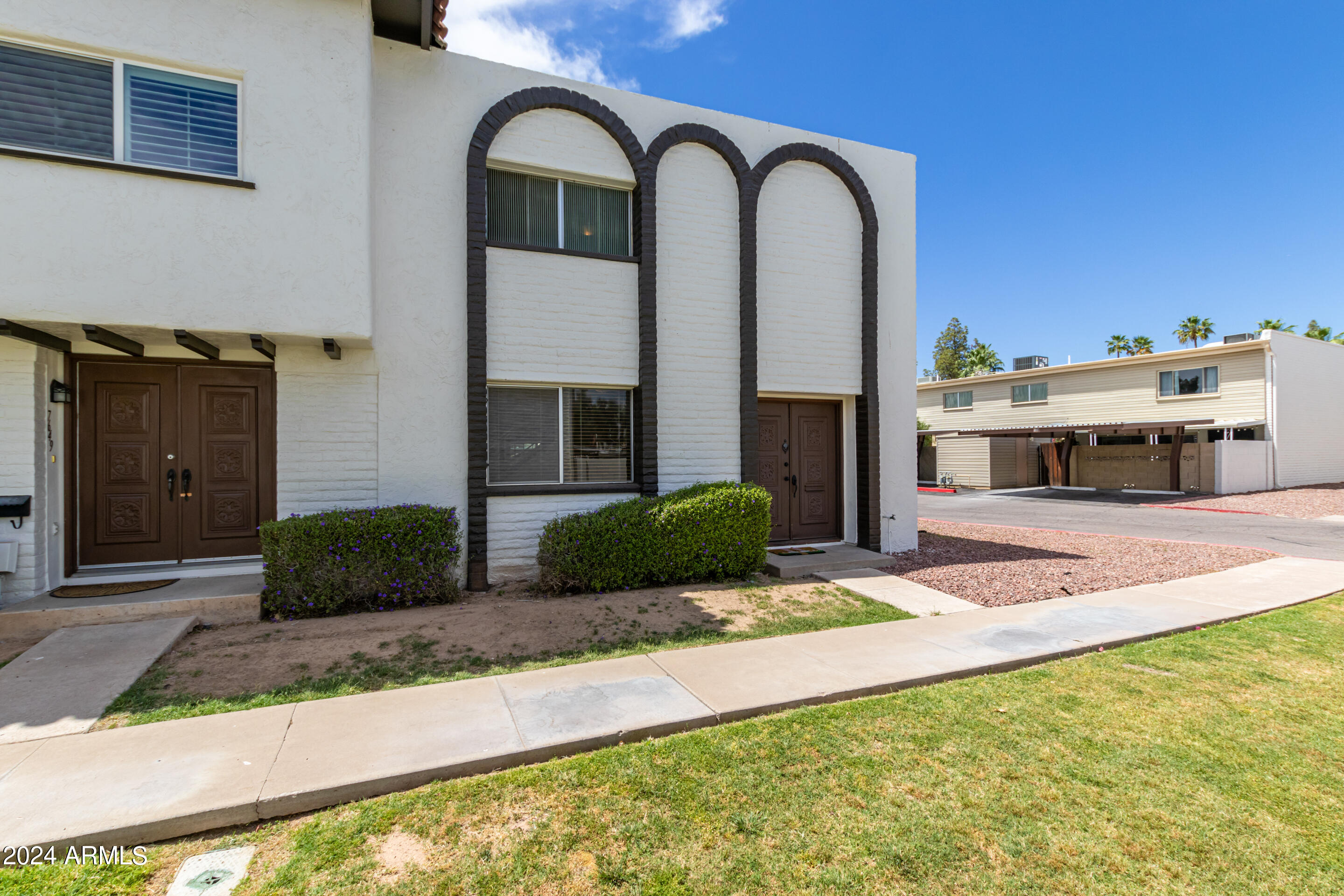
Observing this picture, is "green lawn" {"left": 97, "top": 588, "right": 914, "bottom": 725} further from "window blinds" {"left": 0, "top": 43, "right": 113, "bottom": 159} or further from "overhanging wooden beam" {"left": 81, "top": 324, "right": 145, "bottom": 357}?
"window blinds" {"left": 0, "top": 43, "right": 113, "bottom": 159}

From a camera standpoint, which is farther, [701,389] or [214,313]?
[701,389]

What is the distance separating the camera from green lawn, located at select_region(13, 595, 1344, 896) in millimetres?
2680

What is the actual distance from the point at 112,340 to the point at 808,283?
30.3ft

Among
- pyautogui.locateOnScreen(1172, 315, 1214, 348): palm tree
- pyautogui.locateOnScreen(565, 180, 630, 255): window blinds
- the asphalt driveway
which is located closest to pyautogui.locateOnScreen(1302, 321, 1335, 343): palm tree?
pyautogui.locateOnScreen(1172, 315, 1214, 348): palm tree

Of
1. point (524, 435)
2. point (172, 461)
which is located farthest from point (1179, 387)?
point (172, 461)

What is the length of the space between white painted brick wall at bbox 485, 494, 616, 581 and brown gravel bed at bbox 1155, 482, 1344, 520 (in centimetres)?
2072

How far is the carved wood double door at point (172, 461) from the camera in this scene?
23.4 ft

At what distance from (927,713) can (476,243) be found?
24.3 feet

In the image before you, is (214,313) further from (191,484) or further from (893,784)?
(893,784)

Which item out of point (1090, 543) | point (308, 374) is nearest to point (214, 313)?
point (308, 374)

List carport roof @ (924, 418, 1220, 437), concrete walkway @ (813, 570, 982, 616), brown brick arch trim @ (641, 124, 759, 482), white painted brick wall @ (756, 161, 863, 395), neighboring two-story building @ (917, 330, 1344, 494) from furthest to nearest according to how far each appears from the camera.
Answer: carport roof @ (924, 418, 1220, 437)
neighboring two-story building @ (917, 330, 1344, 494)
white painted brick wall @ (756, 161, 863, 395)
brown brick arch trim @ (641, 124, 759, 482)
concrete walkway @ (813, 570, 982, 616)

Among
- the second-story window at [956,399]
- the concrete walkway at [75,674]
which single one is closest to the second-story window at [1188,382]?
the second-story window at [956,399]

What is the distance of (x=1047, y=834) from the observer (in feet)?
9.76

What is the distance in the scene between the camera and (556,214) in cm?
879
